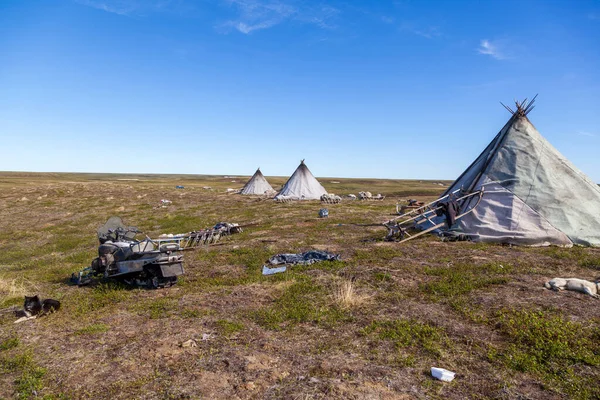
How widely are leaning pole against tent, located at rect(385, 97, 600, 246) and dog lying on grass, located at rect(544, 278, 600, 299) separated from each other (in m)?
6.94

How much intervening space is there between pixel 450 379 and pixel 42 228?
31929 millimetres

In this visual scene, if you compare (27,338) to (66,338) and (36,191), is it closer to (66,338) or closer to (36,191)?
(66,338)

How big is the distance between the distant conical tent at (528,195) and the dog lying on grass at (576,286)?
694 cm

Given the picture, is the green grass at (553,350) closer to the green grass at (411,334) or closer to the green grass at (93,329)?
the green grass at (411,334)

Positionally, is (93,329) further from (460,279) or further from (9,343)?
(460,279)

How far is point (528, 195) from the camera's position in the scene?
18188 millimetres

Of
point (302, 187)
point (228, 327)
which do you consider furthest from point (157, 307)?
point (302, 187)

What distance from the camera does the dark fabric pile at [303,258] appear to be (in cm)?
1465

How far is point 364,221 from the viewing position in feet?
86.5

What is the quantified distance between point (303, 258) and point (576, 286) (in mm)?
9436

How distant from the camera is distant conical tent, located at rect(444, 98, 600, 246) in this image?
16.9m

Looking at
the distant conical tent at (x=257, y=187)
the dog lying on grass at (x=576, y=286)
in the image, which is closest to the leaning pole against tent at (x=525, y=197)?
the dog lying on grass at (x=576, y=286)

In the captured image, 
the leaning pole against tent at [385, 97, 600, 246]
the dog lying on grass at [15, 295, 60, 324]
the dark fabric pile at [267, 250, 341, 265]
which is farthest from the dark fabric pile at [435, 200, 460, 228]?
the dog lying on grass at [15, 295, 60, 324]

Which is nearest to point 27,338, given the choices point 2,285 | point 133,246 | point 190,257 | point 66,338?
point 66,338
